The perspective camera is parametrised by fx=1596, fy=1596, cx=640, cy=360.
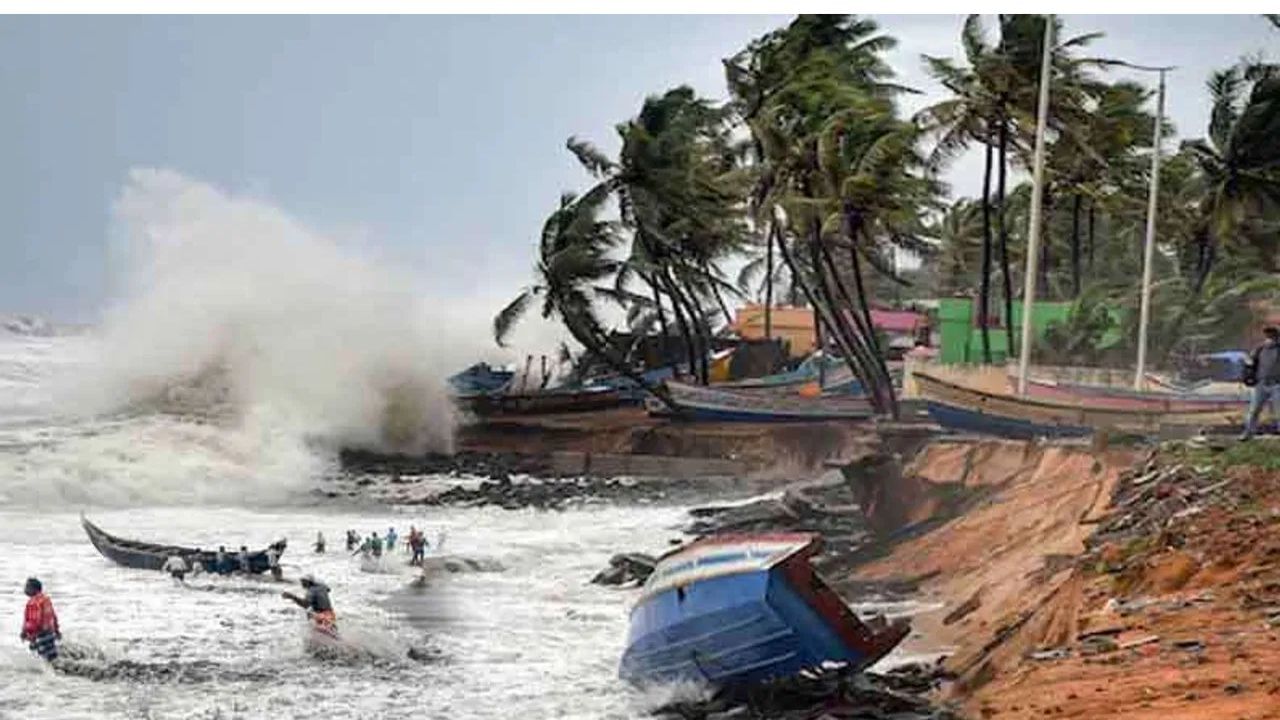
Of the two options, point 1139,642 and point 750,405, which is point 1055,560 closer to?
point 1139,642

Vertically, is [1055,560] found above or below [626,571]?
above

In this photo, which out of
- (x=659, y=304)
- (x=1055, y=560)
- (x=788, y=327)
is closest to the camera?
(x=1055, y=560)

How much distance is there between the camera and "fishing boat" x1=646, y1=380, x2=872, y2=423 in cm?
2020

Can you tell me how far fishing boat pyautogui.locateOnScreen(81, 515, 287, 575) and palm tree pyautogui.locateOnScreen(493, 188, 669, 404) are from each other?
9592mm

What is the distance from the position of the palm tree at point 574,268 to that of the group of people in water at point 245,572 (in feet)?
27.2

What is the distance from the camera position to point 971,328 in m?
20.1

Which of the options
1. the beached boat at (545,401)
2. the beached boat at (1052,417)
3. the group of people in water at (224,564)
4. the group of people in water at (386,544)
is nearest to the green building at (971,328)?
the beached boat at (1052,417)

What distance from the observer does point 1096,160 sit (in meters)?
22.2

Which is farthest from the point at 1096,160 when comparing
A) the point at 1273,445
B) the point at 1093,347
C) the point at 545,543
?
the point at 1273,445

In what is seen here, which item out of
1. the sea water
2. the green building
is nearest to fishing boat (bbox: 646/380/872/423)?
the green building

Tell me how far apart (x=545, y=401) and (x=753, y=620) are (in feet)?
49.5

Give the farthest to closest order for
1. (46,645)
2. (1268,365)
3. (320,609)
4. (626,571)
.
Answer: (626,571)
(1268,365)
(320,609)
(46,645)

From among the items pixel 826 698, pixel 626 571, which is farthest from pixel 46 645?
pixel 826 698

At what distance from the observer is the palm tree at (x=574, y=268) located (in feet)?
71.9
